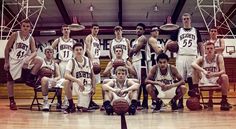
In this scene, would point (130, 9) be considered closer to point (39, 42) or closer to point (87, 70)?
point (39, 42)

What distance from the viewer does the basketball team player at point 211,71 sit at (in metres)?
5.23

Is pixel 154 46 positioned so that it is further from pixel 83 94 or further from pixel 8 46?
pixel 8 46

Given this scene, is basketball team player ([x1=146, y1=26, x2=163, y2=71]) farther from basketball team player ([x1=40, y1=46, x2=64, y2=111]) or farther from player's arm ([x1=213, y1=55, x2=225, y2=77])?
basketball team player ([x1=40, y1=46, x2=64, y2=111])

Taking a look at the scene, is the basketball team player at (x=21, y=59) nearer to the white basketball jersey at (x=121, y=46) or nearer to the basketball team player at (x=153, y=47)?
the white basketball jersey at (x=121, y=46)

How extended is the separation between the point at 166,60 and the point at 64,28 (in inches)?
81.7

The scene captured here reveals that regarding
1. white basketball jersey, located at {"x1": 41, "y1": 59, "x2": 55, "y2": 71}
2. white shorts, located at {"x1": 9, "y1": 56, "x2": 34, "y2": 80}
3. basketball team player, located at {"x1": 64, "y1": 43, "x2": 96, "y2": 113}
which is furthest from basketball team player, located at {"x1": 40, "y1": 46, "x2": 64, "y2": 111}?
basketball team player, located at {"x1": 64, "y1": 43, "x2": 96, "y2": 113}

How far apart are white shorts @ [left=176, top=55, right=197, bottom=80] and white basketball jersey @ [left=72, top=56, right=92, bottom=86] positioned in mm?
1494

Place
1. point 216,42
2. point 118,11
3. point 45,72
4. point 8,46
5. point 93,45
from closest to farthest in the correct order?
point 8,46 < point 45,72 < point 216,42 < point 93,45 < point 118,11

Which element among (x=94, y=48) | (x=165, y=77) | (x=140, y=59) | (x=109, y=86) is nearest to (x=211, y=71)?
(x=165, y=77)

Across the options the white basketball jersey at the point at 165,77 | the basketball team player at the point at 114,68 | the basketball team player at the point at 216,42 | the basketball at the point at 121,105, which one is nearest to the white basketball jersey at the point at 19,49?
the basketball team player at the point at 114,68

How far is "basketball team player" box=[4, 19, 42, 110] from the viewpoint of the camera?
5305mm

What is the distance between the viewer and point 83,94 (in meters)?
4.94

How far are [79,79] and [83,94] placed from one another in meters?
0.22

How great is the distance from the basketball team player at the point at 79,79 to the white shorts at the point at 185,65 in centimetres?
148
